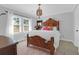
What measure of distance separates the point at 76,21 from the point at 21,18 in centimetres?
110

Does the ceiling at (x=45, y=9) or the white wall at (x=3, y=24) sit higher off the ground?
the ceiling at (x=45, y=9)

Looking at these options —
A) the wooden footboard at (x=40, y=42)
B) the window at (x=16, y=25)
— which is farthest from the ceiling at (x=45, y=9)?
the wooden footboard at (x=40, y=42)

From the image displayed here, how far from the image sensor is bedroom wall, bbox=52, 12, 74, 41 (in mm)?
1825

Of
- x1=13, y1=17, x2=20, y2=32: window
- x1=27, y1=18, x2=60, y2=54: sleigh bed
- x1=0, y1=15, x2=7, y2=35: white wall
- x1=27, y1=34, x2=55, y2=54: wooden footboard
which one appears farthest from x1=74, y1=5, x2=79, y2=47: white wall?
x1=0, y1=15, x2=7, y2=35: white wall

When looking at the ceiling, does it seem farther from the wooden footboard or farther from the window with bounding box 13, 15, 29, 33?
the wooden footboard

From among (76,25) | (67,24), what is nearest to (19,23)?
(67,24)

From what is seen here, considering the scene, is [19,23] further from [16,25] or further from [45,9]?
[45,9]

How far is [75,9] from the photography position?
172 cm

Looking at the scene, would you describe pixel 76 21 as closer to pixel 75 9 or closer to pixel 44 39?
pixel 75 9

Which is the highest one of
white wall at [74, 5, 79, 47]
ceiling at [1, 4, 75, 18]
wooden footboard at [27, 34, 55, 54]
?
ceiling at [1, 4, 75, 18]

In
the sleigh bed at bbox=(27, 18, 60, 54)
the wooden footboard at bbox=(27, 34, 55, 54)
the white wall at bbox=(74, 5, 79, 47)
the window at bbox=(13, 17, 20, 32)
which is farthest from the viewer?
the wooden footboard at bbox=(27, 34, 55, 54)

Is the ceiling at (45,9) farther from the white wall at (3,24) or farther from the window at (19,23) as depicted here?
the white wall at (3,24)

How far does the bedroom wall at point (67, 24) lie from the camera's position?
1.83m
